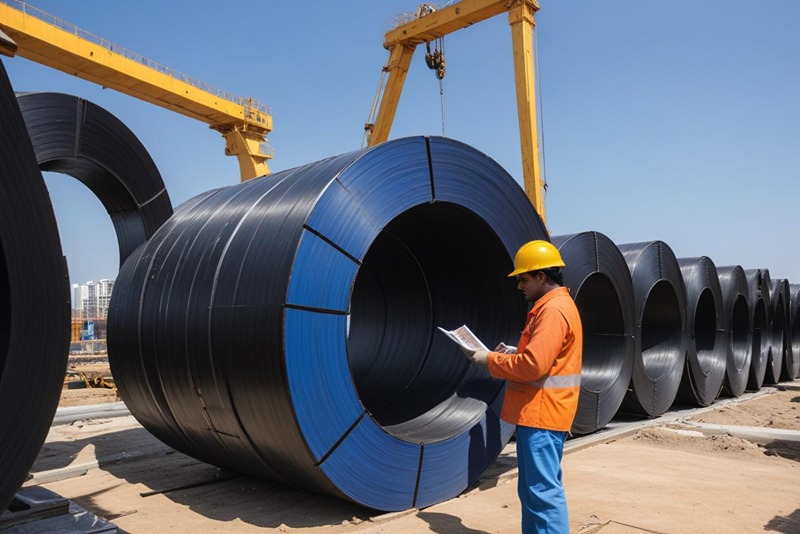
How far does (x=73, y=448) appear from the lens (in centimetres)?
647

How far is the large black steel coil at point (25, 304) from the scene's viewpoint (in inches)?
81.4

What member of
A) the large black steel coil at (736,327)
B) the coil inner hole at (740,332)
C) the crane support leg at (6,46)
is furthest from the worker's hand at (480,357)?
the coil inner hole at (740,332)

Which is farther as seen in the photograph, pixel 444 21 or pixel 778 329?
pixel 444 21

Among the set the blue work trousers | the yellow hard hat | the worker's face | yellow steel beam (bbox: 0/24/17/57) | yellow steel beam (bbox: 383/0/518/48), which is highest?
yellow steel beam (bbox: 383/0/518/48)

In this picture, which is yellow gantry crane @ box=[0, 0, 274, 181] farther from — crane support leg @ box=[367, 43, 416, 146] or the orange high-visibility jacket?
the orange high-visibility jacket

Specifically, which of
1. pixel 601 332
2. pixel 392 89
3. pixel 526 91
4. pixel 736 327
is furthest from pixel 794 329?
pixel 392 89

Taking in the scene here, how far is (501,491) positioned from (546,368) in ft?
5.93

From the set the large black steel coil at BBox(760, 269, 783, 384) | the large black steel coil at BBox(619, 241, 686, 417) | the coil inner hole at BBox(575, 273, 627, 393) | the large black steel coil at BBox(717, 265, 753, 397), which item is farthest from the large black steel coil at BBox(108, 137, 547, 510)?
the large black steel coil at BBox(760, 269, 783, 384)

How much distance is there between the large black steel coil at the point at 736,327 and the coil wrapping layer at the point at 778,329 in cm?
178

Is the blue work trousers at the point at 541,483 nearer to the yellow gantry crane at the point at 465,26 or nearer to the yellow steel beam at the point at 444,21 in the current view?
the yellow gantry crane at the point at 465,26

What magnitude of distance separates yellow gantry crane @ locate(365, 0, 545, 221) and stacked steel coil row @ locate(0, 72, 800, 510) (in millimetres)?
10167

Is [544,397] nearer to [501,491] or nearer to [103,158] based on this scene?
[501,491]

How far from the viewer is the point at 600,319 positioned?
24.3ft

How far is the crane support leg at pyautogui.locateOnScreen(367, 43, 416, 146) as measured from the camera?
20.6 metres
